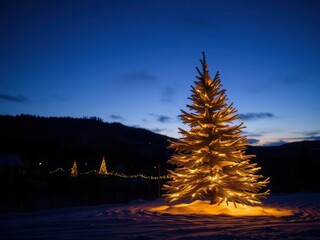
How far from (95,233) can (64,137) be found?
76.8 m

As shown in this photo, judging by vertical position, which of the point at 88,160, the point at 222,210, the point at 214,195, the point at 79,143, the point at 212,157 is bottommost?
the point at 222,210

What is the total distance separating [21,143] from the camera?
5862 cm

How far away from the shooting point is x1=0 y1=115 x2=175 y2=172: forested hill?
52109mm

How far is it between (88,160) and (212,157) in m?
45.3

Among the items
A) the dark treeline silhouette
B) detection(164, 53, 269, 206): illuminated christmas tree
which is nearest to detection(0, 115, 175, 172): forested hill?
the dark treeline silhouette

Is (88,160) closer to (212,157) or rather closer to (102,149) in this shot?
(102,149)

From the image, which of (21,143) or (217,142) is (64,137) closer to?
(21,143)

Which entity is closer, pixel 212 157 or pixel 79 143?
pixel 212 157

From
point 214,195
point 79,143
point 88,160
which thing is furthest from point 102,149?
point 214,195

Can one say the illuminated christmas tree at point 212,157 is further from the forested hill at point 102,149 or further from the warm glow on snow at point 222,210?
the forested hill at point 102,149

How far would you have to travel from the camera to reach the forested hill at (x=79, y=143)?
52.1 m

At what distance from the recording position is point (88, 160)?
52.5 m

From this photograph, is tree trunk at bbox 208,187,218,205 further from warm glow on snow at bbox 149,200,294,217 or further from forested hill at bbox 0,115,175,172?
forested hill at bbox 0,115,175,172

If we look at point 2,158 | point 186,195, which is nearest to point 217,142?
point 186,195
